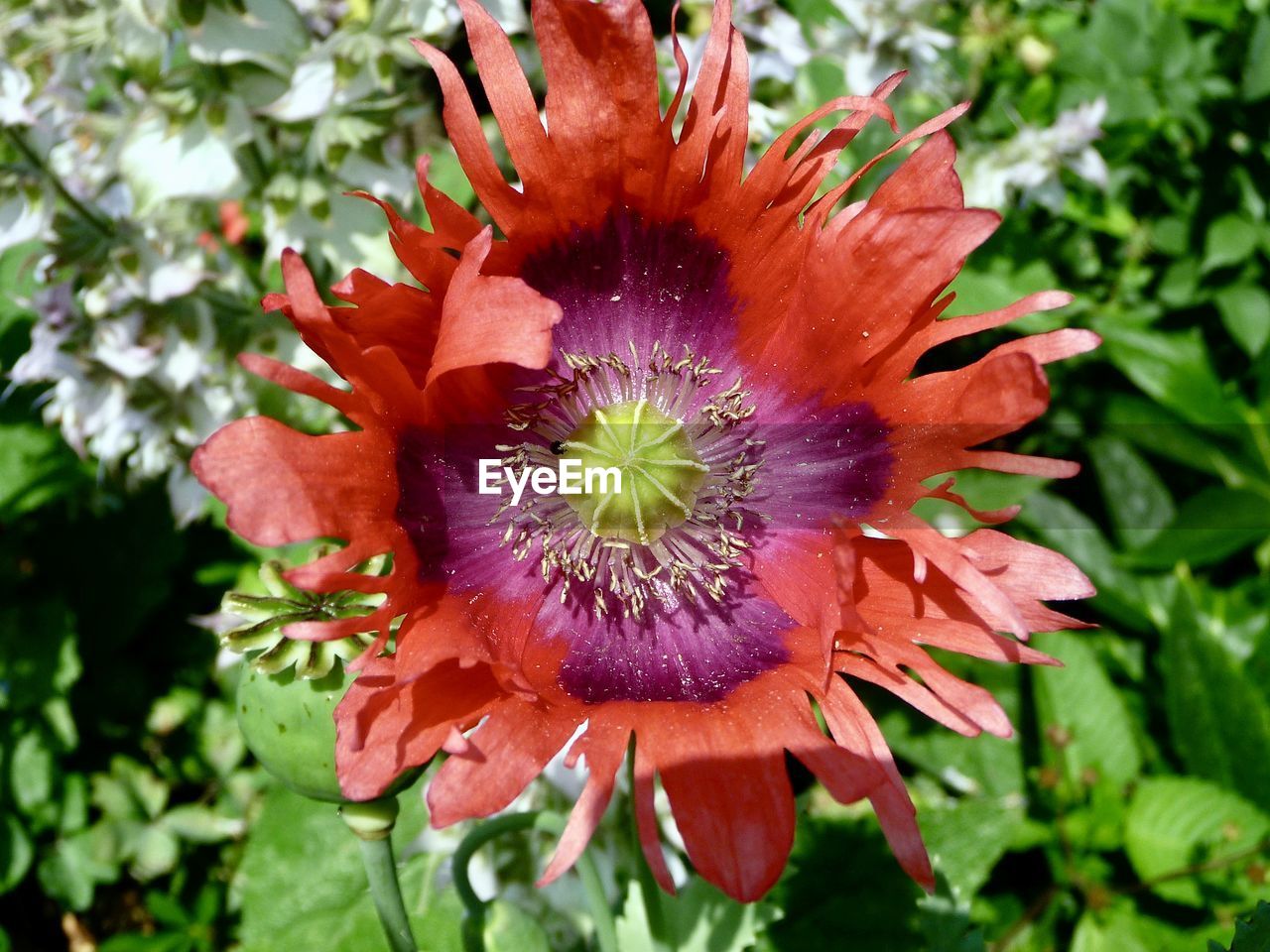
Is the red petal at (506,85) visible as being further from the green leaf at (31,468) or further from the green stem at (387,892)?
the green leaf at (31,468)

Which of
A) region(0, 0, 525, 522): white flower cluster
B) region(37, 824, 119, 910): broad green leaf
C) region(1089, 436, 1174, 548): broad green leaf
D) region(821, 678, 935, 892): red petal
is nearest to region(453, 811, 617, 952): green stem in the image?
region(821, 678, 935, 892): red petal

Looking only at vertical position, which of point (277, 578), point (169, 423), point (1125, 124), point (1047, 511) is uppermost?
point (277, 578)

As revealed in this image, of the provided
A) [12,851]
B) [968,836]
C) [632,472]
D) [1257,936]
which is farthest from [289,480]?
[12,851]

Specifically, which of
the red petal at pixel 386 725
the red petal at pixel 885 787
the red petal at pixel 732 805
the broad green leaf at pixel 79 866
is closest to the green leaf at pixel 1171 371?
the red petal at pixel 885 787

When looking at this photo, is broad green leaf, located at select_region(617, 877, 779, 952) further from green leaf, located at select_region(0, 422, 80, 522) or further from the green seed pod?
green leaf, located at select_region(0, 422, 80, 522)

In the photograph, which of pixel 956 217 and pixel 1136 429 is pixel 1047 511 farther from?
pixel 956 217

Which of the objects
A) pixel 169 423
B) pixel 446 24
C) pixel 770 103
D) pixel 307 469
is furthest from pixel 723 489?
pixel 770 103

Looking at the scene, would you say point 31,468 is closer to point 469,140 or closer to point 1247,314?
point 469,140
